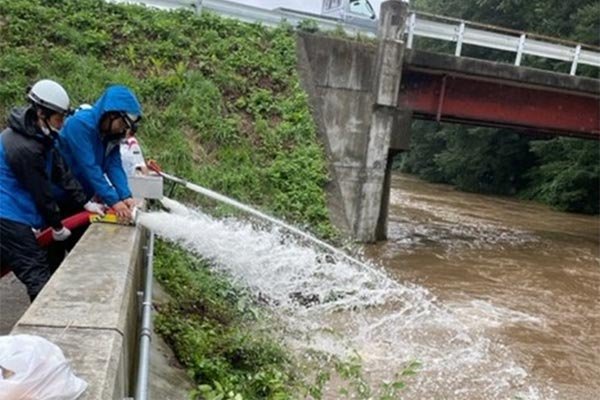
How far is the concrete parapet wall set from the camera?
2.26 metres

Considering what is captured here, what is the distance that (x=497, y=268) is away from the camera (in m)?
13.4

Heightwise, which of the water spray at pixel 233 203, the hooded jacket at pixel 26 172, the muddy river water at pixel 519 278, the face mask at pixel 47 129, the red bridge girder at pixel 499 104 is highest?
the red bridge girder at pixel 499 104

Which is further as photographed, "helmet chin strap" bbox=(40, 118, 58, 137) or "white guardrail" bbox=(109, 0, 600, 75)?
"white guardrail" bbox=(109, 0, 600, 75)

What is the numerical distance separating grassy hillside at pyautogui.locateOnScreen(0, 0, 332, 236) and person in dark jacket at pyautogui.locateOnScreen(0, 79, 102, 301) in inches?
250

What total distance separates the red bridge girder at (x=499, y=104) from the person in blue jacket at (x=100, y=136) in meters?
11.7

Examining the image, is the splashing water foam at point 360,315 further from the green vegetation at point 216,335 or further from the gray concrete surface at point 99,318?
the gray concrete surface at point 99,318

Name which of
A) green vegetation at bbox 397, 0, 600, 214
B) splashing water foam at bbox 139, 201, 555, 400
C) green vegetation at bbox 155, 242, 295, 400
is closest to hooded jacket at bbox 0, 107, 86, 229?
splashing water foam at bbox 139, 201, 555, 400

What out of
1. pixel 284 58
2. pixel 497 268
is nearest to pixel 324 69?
pixel 284 58

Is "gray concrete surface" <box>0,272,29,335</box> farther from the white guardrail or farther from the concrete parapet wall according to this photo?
the white guardrail

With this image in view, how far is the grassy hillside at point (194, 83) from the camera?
10766 mm

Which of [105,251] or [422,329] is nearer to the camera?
[105,251]

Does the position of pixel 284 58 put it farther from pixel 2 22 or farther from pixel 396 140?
pixel 2 22

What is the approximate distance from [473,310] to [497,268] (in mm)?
4060

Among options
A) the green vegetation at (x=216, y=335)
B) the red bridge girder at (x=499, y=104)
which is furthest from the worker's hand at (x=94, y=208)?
the red bridge girder at (x=499, y=104)
